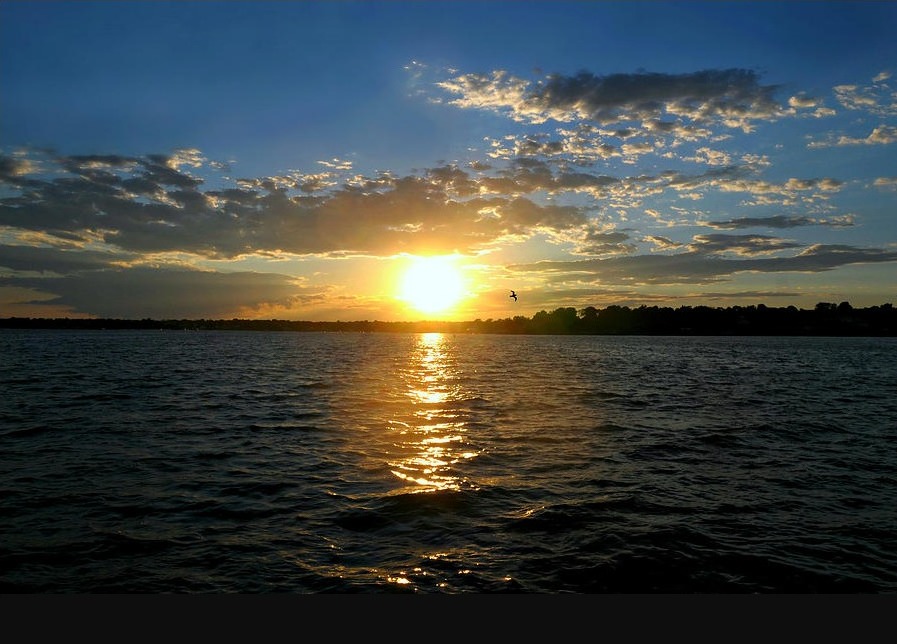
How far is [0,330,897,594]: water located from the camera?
1148cm

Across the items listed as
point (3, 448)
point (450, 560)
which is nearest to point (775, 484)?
point (450, 560)

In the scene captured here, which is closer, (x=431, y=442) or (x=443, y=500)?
(x=443, y=500)

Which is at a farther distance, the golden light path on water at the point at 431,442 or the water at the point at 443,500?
the golden light path on water at the point at 431,442

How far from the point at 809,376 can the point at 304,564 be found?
247ft

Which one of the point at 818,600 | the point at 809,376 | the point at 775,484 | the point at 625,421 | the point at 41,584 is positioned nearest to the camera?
the point at 818,600

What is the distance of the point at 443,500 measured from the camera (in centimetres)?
1652

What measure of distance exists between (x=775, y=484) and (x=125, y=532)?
64.0 ft

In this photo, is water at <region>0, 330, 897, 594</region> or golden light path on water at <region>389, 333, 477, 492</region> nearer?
water at <region>0, 330, 897, 594</region>

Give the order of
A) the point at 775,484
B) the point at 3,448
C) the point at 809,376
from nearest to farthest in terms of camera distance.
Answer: the point at 775,484, the point at 3,448, the point at 809,376

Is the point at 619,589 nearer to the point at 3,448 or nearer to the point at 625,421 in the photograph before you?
the point at 625,421

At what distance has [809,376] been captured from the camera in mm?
69875

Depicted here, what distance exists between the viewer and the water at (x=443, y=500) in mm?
11477

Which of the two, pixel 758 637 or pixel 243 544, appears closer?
pixel 758 637

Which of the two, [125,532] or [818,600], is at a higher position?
[818,600]
